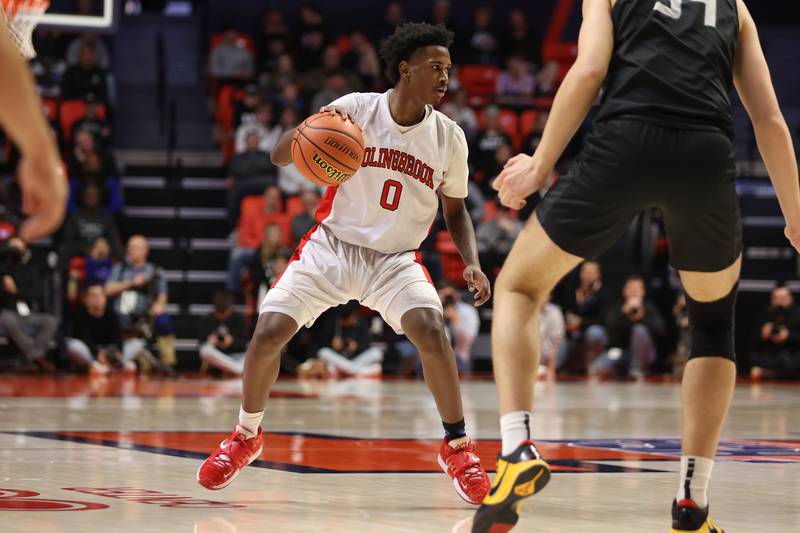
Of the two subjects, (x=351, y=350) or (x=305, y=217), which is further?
(x=305, y=217)

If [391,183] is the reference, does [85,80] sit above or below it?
below

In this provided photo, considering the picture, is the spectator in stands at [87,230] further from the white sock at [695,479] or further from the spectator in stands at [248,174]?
the white sock at [695,479]

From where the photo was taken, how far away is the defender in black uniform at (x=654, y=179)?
11.8 ft

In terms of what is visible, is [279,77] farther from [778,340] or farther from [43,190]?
[43,190]

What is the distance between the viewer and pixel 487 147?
16.7 metres

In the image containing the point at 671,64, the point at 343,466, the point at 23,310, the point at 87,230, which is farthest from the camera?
the point at 87,230

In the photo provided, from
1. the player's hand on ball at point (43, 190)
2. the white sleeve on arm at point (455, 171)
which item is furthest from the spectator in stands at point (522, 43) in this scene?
the player's hand on ball at point (43, 190)

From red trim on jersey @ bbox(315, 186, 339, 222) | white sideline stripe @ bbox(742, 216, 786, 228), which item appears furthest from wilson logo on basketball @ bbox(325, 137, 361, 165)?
white sideline stripe @ bbox(742, 216, 786, 228)

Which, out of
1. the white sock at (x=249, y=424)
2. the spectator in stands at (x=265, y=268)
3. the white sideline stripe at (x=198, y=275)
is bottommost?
the white sideline stripe at (x=198, y=275)

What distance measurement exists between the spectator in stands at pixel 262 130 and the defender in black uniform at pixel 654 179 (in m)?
12.7

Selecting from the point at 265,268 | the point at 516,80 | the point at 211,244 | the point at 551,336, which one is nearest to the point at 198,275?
the point at 211,244

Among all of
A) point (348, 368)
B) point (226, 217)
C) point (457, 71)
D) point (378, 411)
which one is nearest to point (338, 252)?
point (378, 411)

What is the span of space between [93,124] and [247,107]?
2.00 m

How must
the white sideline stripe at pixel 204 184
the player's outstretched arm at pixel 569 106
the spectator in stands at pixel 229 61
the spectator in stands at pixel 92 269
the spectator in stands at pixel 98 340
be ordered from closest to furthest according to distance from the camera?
the player's outstretched arm at pixel 569 106, the spectator in stands at pixel 98 340, the spectator in stands at pixel 92 269, the white sideline stripe at pixel 204 184, the spectator in stands at pixel 229 61
